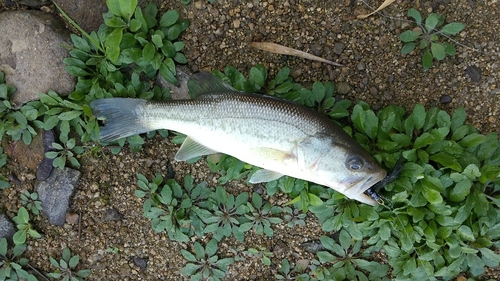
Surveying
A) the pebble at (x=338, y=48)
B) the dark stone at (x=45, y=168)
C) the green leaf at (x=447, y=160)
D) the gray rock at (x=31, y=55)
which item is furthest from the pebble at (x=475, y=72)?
the dark stone at (x=45, y=168)

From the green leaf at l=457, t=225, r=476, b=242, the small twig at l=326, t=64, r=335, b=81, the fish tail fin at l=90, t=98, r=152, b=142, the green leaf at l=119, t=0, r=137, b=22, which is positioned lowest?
the green leaf at l=457, t=225, r=476, b=242

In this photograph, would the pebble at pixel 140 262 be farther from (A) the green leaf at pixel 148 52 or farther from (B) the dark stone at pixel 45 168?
(A) the green leaf at pixel 148 52

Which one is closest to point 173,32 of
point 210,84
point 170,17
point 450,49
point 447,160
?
point 170,17

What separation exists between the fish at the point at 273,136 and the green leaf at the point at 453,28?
56.8 inches


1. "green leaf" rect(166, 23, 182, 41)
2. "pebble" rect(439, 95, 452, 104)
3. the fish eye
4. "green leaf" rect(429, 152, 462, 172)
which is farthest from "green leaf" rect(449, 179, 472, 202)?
"green leaf" rect(166, 23, 182, 41)

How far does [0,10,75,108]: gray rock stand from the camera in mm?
3922

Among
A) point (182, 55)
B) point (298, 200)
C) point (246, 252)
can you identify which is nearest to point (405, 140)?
point (298, 200)

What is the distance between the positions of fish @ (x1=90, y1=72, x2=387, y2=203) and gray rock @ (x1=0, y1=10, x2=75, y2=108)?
120 cm

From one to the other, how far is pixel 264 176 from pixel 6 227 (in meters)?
2.72

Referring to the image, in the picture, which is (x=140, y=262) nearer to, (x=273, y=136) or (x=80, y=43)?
(x=273, y=136)

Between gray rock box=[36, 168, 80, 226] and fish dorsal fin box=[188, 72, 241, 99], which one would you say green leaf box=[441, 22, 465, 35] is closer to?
fish dorsal fin box=[188, 72, 241, 99]

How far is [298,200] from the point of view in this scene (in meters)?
3.80

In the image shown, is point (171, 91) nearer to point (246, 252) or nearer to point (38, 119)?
point (38, 119)

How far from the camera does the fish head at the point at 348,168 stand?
3176mm
